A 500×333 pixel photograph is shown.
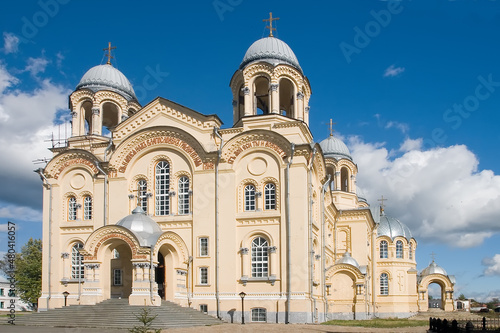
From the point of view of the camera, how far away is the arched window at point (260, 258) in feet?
92.6

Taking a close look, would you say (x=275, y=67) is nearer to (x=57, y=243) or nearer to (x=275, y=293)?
(x=275, y=293)

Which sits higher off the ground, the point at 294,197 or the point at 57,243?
the point at 294,197

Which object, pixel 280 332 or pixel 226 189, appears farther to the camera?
pixel 226 189

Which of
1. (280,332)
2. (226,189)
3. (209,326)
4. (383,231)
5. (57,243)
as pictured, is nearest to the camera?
(280,332)

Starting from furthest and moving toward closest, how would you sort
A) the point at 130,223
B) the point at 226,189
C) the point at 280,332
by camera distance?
the point at 226,189 → the point at 130,223 → the point at 280,332

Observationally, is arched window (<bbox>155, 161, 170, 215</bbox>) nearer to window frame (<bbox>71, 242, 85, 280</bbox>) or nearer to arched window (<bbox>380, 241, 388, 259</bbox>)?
window frame (<bbox>71, 242, 85, 280</bbox>)

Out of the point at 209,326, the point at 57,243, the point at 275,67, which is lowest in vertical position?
the point at 209,326

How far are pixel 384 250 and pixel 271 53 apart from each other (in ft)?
76.3

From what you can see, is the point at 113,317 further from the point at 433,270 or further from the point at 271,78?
the point at 433,270

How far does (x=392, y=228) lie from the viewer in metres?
48.8

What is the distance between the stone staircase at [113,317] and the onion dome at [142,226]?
292 centimetres

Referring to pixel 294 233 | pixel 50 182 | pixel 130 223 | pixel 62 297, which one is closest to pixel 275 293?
pixel 294 233

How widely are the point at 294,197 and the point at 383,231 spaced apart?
22625 mm

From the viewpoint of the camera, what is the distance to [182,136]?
3033 centimetres
